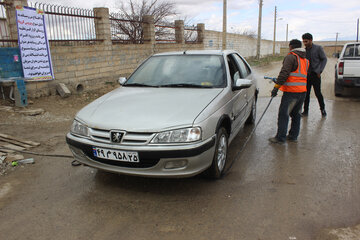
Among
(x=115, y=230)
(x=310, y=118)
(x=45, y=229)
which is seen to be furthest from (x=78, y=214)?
(x=310, y=118)

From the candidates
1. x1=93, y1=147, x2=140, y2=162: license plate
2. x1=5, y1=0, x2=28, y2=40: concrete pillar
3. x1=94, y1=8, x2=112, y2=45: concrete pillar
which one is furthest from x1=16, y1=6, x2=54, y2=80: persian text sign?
x1=93, y1=147, x2=140, y2=162: license plate

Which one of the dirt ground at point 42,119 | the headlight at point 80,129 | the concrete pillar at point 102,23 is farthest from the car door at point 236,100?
the concrete pillar at point 102,23

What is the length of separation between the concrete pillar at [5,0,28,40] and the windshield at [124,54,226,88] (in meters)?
4.95

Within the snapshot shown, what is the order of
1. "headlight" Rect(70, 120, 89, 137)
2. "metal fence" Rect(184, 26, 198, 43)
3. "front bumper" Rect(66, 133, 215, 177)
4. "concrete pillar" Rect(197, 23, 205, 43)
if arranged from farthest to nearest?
"concrete pillar" Rect(197, 23, 205, 43) < "metal fence" Rect(184, 26, 198, 43) < "headlight" Rect(70, 120, 89, 137) < "front bumper" Rect(66, 133, 215, 177)

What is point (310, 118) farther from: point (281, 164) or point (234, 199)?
point (234, 199)

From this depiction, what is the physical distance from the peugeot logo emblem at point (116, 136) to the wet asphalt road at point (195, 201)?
69 cm

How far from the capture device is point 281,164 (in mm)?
3975

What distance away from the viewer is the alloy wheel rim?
339cm

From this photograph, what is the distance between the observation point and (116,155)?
9.36 feet

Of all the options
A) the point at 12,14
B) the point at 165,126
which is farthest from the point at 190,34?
the point at 165,126

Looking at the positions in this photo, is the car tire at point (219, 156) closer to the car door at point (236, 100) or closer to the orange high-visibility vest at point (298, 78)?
the car door at point (236, 100)

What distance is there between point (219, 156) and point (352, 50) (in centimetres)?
782

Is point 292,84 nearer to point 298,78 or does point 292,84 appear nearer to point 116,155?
point 298,78

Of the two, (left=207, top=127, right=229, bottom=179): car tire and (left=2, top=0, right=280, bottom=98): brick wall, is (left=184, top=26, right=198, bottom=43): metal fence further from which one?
(left=207, top=127, right=229, bottom=179): car tire
